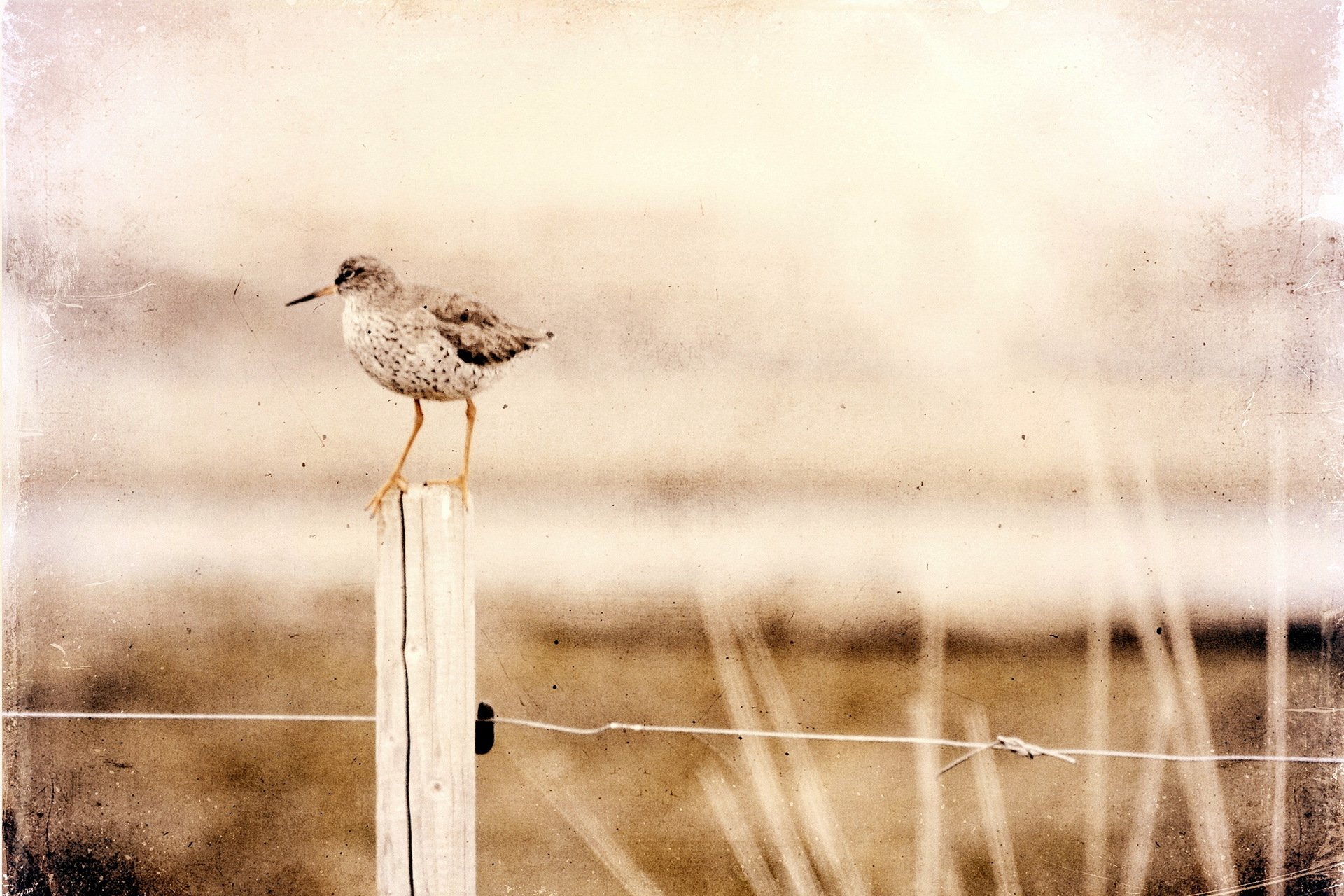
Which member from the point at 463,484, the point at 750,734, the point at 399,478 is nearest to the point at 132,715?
the point at 399,478

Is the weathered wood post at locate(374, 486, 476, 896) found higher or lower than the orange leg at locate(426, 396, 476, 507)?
lower

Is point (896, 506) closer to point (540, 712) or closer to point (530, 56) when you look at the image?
point (540, 712)

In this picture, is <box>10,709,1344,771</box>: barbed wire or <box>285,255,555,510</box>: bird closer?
<box>285,255,555,510</box>: bird

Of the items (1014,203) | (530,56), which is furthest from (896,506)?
(530,56)

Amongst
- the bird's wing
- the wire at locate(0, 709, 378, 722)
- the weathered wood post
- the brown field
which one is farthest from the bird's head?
the wire at locate(0, 709, 378, 722)

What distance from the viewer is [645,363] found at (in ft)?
8.25

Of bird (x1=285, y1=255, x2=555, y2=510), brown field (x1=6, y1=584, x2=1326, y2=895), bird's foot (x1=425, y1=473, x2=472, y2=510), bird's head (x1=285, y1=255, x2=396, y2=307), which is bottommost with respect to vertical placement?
brown field (x1=6, y1=584, x2=1326, y2=895)

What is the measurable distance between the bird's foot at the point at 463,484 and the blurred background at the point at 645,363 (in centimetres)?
35

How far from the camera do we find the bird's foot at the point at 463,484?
1.63m

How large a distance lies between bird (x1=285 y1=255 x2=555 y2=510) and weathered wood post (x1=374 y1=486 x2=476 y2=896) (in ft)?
1.39

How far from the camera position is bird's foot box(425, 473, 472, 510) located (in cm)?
163

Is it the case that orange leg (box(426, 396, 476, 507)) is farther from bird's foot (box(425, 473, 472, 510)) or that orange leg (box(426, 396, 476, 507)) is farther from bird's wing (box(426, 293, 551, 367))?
bird's wing (box(426, 293, 551, 367))

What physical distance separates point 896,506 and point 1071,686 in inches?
29.6

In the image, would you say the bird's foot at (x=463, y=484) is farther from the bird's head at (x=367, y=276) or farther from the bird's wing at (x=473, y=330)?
the bird's head at (x=367, y=276)
